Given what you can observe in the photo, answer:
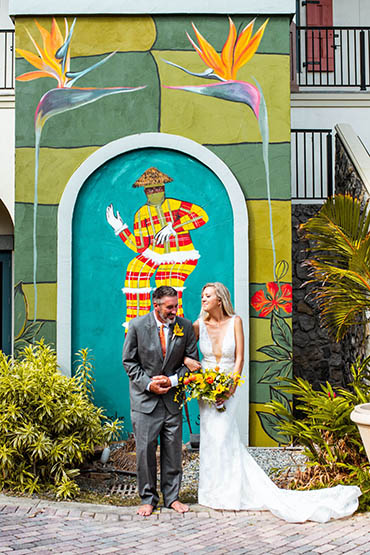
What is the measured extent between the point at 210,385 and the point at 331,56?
32.7ft

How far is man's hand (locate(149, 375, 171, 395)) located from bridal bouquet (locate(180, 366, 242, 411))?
16cm

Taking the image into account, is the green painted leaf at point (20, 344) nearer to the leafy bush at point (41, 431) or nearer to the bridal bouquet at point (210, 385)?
the leafy bush at point (41, 431)

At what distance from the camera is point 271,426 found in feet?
25.2

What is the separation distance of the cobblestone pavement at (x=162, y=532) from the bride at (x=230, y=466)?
97mm

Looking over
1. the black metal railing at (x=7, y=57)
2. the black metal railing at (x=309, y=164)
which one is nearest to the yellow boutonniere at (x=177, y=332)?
the black metal railing at (x=309, y=164)

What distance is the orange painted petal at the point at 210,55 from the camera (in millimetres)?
7930

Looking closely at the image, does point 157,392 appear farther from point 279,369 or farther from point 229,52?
point 229,52

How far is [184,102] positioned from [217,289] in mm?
3390

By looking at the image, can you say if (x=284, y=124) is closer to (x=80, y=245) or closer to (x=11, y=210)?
(x=80, y=245)

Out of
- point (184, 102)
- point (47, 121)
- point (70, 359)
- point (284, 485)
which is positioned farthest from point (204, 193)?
point (284, 485)

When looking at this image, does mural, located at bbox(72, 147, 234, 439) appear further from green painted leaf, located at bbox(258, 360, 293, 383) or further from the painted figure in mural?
green painted leaf, located at bbox(258, 360, 293, 383)

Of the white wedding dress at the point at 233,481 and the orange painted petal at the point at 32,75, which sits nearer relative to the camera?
the white wedding dress at the point at 233,481

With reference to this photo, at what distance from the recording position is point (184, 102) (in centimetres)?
794

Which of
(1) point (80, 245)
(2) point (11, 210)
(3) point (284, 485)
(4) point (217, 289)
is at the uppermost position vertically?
(2) point (11, 210)
